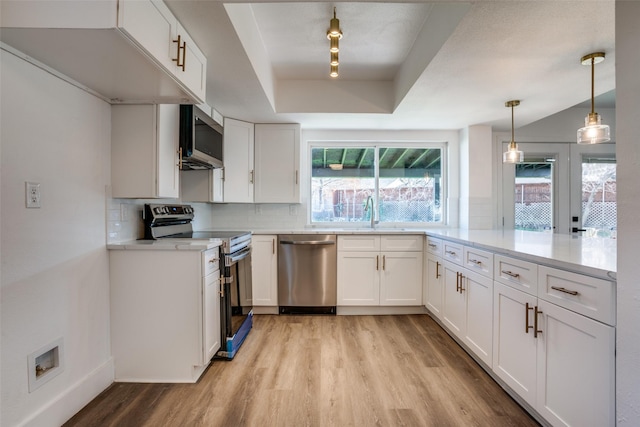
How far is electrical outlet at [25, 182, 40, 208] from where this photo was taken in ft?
4.31

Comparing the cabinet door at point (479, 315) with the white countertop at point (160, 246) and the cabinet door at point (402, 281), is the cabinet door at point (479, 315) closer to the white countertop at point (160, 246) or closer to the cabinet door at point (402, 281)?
the cabinet door at point (402, 281)

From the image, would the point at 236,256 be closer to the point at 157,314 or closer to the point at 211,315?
the point at 211,315

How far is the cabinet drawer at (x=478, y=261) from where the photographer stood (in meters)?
1.85

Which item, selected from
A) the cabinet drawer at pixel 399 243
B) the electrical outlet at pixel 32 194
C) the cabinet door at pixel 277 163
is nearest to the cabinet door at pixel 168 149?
the electrical outlet at pixel 32 194

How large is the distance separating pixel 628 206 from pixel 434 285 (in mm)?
2023

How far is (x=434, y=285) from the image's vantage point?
2768mm

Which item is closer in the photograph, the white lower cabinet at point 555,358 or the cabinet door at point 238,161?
the white lower cabinet at point 555,358

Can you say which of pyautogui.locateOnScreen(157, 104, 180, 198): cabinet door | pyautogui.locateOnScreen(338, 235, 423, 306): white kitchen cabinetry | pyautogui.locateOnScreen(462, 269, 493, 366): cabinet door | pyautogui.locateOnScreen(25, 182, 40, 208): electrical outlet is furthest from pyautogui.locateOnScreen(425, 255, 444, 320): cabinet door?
pyautogui.locateOnScreen(25, 182, 40, 208): electrical outlet

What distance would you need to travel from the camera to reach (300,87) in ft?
9.38

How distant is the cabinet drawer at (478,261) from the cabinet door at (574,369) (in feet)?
1.48

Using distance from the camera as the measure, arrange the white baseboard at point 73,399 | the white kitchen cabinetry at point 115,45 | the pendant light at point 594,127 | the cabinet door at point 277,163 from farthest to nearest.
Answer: the cabinet door at point 277,163 < the pendant light at point 594,127 < the white baseboard at point 73,399 < the white kitchen cabinetry at point 115,45

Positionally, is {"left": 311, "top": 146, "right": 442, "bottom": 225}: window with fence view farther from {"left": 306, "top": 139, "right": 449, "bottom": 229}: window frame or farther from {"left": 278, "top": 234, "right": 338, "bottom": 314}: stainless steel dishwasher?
{"left": 278, "top": 234, "right": 338, "bottom": 314}: stainless steel dishwasher

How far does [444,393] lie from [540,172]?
10.2 ft

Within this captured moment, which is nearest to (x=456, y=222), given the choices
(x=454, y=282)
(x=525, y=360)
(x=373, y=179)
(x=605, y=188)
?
(x=373, y=179)
